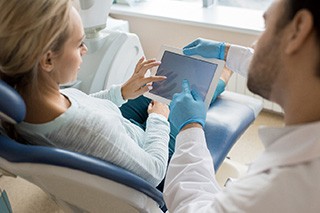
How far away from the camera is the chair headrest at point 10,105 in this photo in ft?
2.66

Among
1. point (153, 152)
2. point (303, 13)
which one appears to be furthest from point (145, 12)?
point (303, 13)

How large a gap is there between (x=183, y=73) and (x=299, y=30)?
671mm

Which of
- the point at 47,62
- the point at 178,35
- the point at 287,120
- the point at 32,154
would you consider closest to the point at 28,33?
the point at 47,62

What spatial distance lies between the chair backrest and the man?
0.77 ft

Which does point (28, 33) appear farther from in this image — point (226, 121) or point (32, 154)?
point (226, 121)

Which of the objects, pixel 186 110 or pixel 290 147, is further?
pixel 186 110

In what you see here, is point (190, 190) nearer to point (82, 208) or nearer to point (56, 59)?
point (82, 208)

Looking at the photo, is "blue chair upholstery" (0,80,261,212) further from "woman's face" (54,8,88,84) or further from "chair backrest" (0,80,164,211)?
"woman's face" (54,8,88,84)

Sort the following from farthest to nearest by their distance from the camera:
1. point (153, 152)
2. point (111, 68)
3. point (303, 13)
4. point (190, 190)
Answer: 1. point (111, 68)
2. point (153, 152)
3. point (190, 190)
4. point (303, 13)

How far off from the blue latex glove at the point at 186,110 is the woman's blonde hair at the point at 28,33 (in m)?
0.42

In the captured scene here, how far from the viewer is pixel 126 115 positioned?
148 cm

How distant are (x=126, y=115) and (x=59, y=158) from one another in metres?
0.64

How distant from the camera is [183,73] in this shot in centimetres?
135

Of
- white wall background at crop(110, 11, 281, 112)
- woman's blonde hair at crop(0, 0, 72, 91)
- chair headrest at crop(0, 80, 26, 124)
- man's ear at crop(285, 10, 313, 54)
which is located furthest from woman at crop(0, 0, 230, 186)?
white wall background at crop(110, 11, 281, 112)
